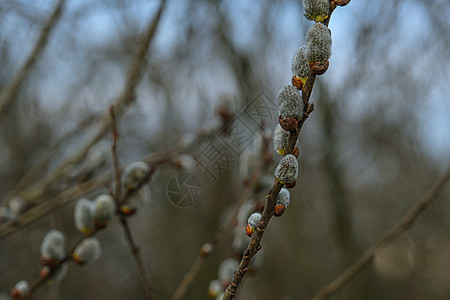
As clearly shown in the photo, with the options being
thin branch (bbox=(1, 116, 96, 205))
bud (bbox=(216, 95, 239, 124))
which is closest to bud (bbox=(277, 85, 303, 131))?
bud (bbox=(216, 95, 239, 124))

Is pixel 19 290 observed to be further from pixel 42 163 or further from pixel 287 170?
pixel 287 170

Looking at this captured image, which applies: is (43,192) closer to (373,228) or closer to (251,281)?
(251,281)

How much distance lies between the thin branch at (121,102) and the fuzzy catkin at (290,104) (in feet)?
1.86

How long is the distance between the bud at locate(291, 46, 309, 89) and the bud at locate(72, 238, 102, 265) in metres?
0.57

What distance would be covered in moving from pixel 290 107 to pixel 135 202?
44cm

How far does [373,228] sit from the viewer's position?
14.5 ft

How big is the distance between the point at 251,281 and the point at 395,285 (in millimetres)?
2700

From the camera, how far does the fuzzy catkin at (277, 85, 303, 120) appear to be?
45cm

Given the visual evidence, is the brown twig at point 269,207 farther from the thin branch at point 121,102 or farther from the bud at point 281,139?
the thin branch at point 121,102

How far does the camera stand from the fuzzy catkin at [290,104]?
45cm

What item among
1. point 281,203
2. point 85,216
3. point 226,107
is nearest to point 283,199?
point 281,203

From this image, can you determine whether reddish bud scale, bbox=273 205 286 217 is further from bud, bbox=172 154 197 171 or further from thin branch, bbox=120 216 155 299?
bud, bbox=172 154 197 171

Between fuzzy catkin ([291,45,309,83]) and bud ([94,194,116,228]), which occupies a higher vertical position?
bud ([94,194,116,228])

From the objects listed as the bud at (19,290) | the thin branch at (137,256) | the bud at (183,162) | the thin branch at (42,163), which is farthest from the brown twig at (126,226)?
the thin branch at (42,163)
